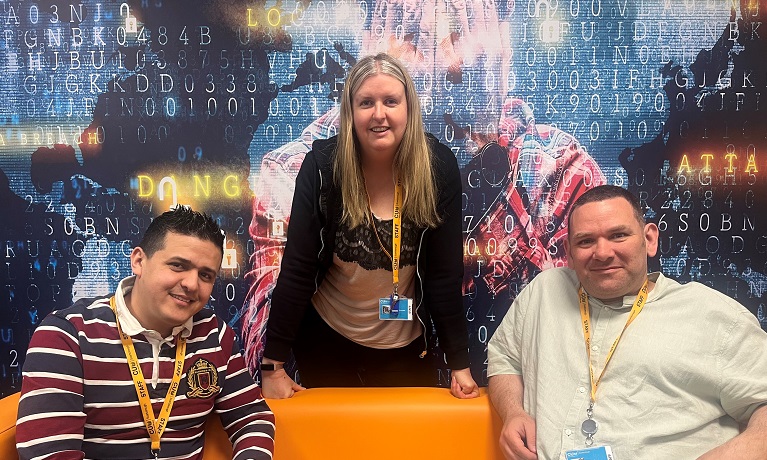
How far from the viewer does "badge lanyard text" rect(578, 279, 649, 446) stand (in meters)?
1.68

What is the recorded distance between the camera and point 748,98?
2457 mm

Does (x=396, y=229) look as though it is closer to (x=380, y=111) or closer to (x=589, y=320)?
(x=380, y=111)

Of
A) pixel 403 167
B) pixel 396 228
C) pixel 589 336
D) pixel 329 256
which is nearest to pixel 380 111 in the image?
pixel 403 167

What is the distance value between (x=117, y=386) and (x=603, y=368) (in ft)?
4.71

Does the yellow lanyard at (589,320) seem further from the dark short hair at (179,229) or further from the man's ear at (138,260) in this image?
the man's ear at (138,260)

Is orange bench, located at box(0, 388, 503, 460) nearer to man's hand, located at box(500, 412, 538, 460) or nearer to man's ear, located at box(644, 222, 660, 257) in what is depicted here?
man's hand, located at box(500, 412, 538, 460)

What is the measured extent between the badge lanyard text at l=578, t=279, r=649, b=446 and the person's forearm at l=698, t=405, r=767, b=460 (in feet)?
0.96

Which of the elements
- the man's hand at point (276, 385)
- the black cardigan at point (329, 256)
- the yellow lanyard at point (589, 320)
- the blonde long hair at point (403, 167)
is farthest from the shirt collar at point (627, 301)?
the man's hand at point (276, 385)

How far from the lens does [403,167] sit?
2.00m

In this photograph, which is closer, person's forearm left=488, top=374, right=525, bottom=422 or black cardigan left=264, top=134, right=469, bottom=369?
person's forearm left=488, top=374, right=525, bottom=422

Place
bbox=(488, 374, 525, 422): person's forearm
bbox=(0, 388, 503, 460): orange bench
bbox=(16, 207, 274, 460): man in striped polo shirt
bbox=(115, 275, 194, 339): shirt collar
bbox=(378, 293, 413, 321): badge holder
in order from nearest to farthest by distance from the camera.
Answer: bbox=(16, 207, 274, 460): man in striped polo shirt → bbox=(115, 275, 194, 339): shirt collar → bbox=(488, 374, 525, 422): person's forearm → bbox=(0, 388, 503, 460): orange bench → bbox=(378, 293, 413, 321): badge holder

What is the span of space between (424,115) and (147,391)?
156cm

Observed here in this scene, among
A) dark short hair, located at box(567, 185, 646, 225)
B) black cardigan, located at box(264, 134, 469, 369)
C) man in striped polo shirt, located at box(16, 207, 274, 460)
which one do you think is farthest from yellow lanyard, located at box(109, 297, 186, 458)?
dark short hair, located at box(567, 185, 646, 225)

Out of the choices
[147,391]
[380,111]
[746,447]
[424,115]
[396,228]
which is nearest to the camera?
[746,447]
